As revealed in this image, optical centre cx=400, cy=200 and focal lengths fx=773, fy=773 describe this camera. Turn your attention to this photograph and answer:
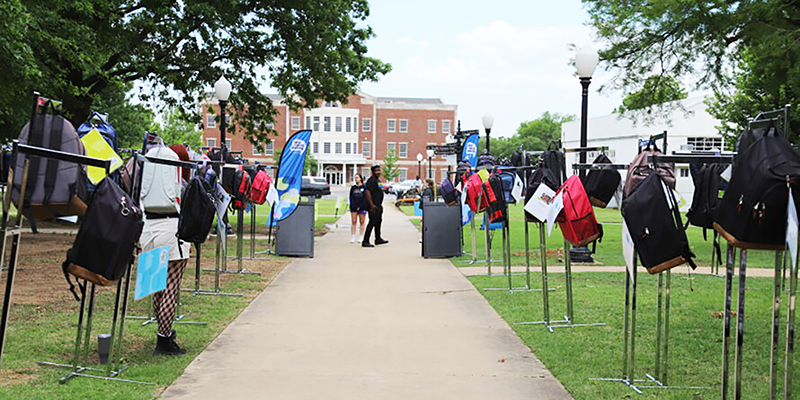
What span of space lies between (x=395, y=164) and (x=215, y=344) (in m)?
93.2

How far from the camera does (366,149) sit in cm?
10194

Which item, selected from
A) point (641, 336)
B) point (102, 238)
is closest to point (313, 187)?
point (641, 336)

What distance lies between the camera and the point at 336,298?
441 inches

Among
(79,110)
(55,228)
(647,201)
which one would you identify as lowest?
(55,228)

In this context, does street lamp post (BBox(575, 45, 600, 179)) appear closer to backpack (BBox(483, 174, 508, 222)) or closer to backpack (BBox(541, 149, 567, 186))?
backpack (BBox(483, 174, 508, 222))

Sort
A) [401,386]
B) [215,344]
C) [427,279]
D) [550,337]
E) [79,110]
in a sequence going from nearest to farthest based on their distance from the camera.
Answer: [401,386] < [215,344] < [550,337] < [427,279] < [79,110]

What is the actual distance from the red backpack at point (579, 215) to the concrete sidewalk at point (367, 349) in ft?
4.33

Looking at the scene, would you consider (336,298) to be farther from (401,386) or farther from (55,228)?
(55,228)

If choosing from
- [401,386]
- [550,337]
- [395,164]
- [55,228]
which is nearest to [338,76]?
[55,228]

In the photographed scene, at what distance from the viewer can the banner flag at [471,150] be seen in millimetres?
18750

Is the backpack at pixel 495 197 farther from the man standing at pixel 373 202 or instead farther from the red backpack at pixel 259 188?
the man standing at pixel 373 202

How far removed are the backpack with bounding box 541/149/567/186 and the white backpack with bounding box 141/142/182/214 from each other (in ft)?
15.0

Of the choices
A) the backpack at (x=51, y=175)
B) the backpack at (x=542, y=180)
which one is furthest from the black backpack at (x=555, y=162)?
the backpack at (x=51, y=175)

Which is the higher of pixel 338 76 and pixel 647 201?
pixel 338 76
